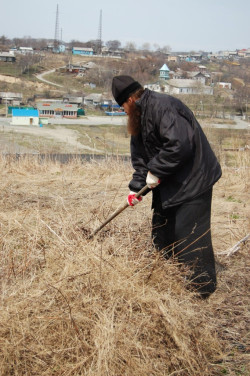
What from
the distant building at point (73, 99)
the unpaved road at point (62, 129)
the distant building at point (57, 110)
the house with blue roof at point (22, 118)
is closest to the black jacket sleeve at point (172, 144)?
the unpaved road at point (62, 129)

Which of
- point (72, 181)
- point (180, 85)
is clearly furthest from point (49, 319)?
point (180, 85)

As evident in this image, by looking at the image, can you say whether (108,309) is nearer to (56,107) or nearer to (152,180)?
(152,180)

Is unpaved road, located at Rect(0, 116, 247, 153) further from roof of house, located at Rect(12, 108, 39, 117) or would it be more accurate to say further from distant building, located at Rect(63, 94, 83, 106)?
distant building, located at Rect(63, 94, 83, 106)

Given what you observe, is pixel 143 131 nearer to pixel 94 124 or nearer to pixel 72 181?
pixel 72 181

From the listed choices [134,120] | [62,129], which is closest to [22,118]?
[62,129]

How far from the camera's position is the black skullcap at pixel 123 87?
245cm

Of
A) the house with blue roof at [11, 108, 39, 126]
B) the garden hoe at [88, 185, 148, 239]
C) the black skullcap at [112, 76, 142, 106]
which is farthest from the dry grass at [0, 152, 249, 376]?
the house with blue roof at [11, 108, 39, 126]

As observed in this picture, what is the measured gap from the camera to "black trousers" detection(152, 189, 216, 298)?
101 inches

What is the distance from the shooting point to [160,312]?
204cm

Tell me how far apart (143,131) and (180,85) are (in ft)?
154

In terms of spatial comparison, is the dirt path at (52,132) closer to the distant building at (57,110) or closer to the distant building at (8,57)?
the distant building at (57,110)

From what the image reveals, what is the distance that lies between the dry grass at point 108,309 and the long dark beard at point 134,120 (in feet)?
2.30

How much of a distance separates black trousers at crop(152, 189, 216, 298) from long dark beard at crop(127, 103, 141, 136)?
54 centimetres

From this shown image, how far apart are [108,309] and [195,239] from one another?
0.84m
